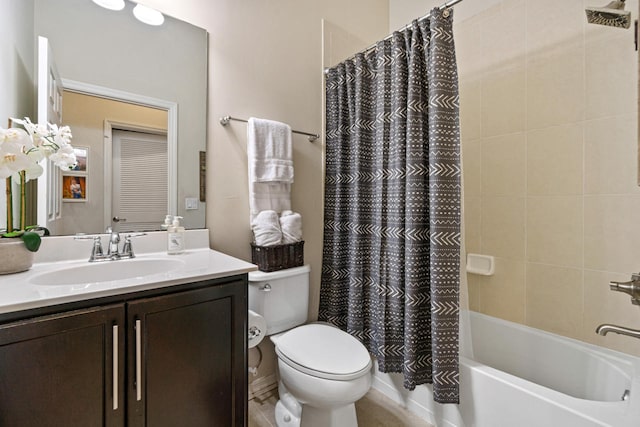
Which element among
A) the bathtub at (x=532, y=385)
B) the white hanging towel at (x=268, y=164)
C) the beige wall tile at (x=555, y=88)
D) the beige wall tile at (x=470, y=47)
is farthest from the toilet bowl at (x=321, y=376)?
the beige wall tile at (x=470, y=47)

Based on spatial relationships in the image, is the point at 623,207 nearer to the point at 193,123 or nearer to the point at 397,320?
the point at 397,320

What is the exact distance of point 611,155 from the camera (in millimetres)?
1452

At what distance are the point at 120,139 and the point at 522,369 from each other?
2.29m

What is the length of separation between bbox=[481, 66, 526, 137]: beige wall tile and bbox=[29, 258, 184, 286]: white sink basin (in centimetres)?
187

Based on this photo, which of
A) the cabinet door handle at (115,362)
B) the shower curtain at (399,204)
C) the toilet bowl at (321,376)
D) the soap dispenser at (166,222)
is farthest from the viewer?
the soap dispenser at (166,222)

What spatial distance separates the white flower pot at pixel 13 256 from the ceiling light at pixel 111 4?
102 cm

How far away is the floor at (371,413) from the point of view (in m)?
1.54

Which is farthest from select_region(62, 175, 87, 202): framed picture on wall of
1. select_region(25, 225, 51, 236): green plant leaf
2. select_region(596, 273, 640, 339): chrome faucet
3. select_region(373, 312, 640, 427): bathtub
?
select_region(596, 273, 640, 339): chrome faucet

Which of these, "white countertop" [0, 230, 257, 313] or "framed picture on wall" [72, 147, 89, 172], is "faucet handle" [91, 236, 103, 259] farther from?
"framed picture on wall" [72, 147, 89, 172]

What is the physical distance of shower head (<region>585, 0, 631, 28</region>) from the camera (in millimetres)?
1104

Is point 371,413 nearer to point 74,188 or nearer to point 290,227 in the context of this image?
point 290,227

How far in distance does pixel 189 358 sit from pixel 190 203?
0.76 metres

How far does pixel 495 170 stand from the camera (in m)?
1.83

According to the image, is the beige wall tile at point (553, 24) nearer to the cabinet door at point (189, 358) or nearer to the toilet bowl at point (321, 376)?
the toilet bowl at point (321, 376)
